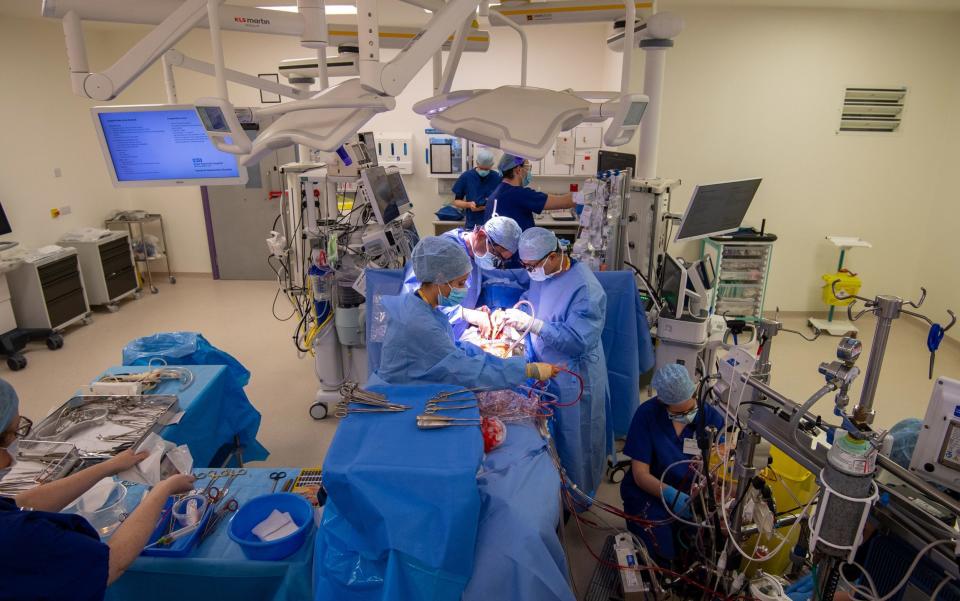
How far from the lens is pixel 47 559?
122 cm

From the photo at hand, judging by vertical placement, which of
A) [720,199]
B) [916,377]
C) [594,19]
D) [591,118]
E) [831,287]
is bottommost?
[916,377]

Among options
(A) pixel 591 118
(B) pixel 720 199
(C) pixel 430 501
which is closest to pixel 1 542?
(C) pixel 430 501

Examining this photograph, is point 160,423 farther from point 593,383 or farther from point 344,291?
point 593,383

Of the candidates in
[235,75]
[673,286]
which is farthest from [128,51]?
[673,286]

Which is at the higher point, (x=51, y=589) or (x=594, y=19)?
(x=594, y=19)

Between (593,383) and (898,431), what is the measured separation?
127 centimetres

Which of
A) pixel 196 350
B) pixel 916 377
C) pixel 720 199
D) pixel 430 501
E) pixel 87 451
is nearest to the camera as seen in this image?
pixel 430 501

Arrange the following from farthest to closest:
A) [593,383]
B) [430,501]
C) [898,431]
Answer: [593,383]
[898,431]
[430,501]

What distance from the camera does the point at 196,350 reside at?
10.0 ft

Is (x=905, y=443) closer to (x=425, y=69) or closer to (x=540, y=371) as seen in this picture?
(x=540, y=371)

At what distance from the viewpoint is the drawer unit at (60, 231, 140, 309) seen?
5762 millimetres

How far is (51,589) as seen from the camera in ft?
3.99

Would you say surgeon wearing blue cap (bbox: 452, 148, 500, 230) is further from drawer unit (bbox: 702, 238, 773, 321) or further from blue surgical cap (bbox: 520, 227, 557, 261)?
blue surgical cap (bbox: 520, 227, 557, 261)

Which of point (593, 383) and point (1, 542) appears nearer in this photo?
point (1, 542)
